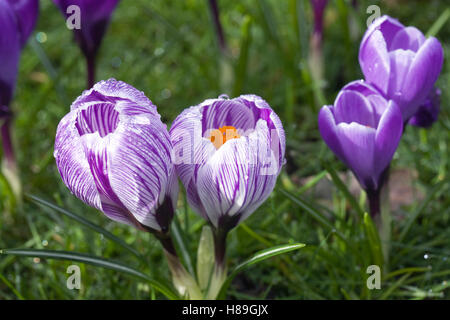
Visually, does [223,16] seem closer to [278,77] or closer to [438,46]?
[278,77]

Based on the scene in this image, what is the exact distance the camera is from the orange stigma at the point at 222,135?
114 centimetres

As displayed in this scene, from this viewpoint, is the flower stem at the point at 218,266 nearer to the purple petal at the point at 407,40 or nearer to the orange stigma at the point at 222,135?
the orange stigma at the point at 222,135

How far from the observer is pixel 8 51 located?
5.30ft

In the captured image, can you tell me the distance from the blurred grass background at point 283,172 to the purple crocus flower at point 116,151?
0.35m

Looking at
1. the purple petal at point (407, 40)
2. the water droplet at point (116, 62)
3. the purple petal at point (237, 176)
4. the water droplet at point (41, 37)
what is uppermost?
the water droplet at point (41, 37)

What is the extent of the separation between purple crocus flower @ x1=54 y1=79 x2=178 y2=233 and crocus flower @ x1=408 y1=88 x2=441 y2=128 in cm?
72

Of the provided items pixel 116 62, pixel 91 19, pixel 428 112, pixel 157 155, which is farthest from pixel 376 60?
pixel 116 62

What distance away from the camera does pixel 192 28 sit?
9.16 ft

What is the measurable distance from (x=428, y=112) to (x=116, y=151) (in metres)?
0.86

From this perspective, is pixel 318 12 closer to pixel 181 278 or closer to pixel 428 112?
pixel 428 112

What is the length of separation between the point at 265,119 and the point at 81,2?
79cm

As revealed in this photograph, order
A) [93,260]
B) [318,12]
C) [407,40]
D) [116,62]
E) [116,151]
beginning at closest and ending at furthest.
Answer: [116,151], [93,260], [407,40], [318,12], [116,62]

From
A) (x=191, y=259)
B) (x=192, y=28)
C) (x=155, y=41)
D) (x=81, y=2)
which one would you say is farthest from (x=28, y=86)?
(x=191, y=259)
